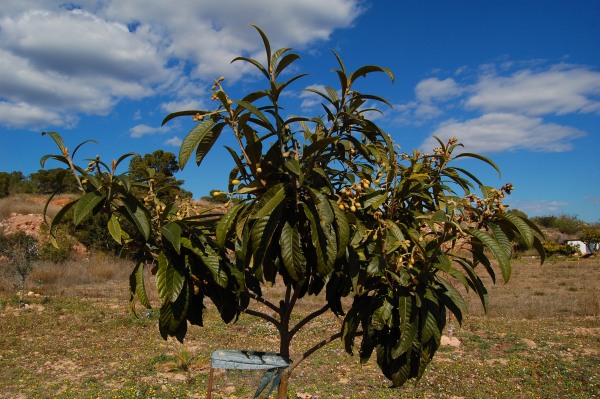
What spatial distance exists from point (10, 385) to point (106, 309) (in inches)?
158

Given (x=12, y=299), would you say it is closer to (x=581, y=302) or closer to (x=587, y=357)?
(x=587, y=357)

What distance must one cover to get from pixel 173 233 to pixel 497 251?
0.94 m

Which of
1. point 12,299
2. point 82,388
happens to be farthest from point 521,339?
point 12,299

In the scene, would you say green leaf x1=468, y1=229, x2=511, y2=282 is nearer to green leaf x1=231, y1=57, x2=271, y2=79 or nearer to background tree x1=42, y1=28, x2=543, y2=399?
background tree x1=42, y1=28, x2=543, y2=399

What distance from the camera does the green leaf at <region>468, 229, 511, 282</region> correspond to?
52.5 inches

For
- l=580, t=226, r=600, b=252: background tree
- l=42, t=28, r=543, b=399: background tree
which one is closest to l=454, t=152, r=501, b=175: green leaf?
l=42, t=28, r=543, b=399: background tree

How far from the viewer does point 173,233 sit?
59.2 inches

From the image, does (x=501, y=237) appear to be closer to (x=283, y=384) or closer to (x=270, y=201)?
(x=270, y=201)

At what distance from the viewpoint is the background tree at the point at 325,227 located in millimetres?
1411

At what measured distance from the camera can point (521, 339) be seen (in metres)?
7.38

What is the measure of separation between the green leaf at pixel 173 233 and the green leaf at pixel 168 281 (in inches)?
4.0

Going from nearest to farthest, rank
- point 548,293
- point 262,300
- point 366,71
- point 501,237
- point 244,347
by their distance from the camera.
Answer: point 501,237
point 366,71
point 262,300
point 244,347
point 548,293

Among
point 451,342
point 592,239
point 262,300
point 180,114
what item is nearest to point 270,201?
point 180,114

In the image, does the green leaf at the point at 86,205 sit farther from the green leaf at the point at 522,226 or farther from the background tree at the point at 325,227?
the green leaf at the point at 522,226
